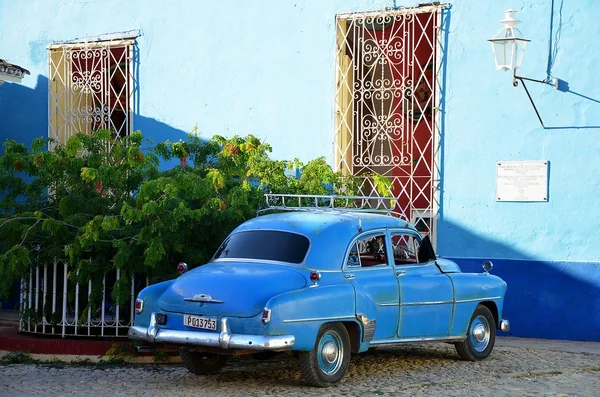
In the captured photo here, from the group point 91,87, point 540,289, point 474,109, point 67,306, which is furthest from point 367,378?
point 91,87

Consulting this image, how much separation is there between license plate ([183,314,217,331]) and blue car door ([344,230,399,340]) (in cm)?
126

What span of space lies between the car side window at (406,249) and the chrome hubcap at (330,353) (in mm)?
1286

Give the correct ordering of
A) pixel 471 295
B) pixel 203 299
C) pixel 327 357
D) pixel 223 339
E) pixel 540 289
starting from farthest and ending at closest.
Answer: pixel 540 289
pixel 471 295
pixel 327 357
pixel 203 299
pixel 223 339

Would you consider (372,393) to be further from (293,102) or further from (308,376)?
(293,102)

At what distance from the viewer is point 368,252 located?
8.98 m

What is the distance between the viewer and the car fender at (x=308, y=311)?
7.68 meters

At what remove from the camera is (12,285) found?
984 centimetres

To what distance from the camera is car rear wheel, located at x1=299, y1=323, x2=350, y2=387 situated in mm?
8023

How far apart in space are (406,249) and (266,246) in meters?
1.52

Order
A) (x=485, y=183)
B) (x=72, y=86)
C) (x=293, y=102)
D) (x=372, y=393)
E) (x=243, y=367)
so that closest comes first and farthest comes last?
(x=372, y=393)
(x=243, y=367)
(x=485, y=183)
(x=293, y=102)
(x=72, y=86)

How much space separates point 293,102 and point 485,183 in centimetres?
280

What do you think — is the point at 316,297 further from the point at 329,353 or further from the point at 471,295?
the point at 471,295

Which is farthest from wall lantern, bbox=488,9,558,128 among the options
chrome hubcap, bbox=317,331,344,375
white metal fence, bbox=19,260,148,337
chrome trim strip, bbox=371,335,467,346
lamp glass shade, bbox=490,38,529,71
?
white metal fence, bbox=19,260,148,337

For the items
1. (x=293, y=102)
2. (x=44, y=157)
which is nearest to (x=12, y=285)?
(x=44, y=157)
